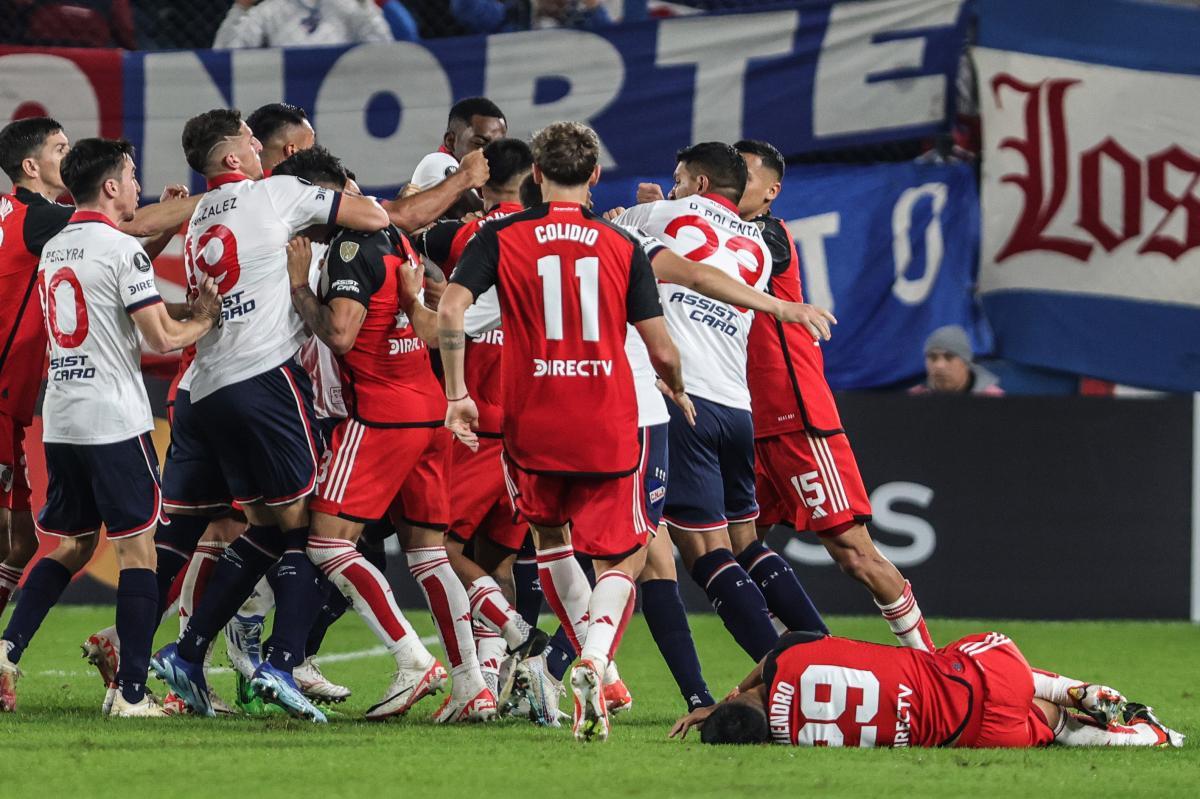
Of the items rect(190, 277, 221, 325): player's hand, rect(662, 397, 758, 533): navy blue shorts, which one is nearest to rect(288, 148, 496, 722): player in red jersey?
rect(190, 277, 221, 325): player's hand

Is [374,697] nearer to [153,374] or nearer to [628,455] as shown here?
[628,455]

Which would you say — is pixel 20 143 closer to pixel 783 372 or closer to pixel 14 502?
pixel 14 502

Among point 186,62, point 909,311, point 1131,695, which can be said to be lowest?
point 1131,695

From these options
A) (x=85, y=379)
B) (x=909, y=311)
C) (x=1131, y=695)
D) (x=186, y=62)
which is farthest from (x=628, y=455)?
(x=186, y=62)

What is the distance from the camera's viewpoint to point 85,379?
632cm

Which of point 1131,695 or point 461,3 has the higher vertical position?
point 461,3

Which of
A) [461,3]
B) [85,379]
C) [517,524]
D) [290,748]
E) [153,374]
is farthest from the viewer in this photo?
[461,3]

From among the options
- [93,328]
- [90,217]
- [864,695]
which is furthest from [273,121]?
[864,695]

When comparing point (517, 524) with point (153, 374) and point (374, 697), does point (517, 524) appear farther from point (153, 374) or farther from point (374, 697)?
point (153, 374)

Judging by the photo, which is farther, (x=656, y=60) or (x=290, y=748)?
(x=656, y=60)

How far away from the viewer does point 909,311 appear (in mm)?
11320

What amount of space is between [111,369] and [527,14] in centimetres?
648

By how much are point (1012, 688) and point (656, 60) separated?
270 inches

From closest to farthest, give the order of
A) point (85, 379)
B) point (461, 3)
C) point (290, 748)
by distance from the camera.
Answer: point (290, 748), point (85, 379), point (461, 3)
